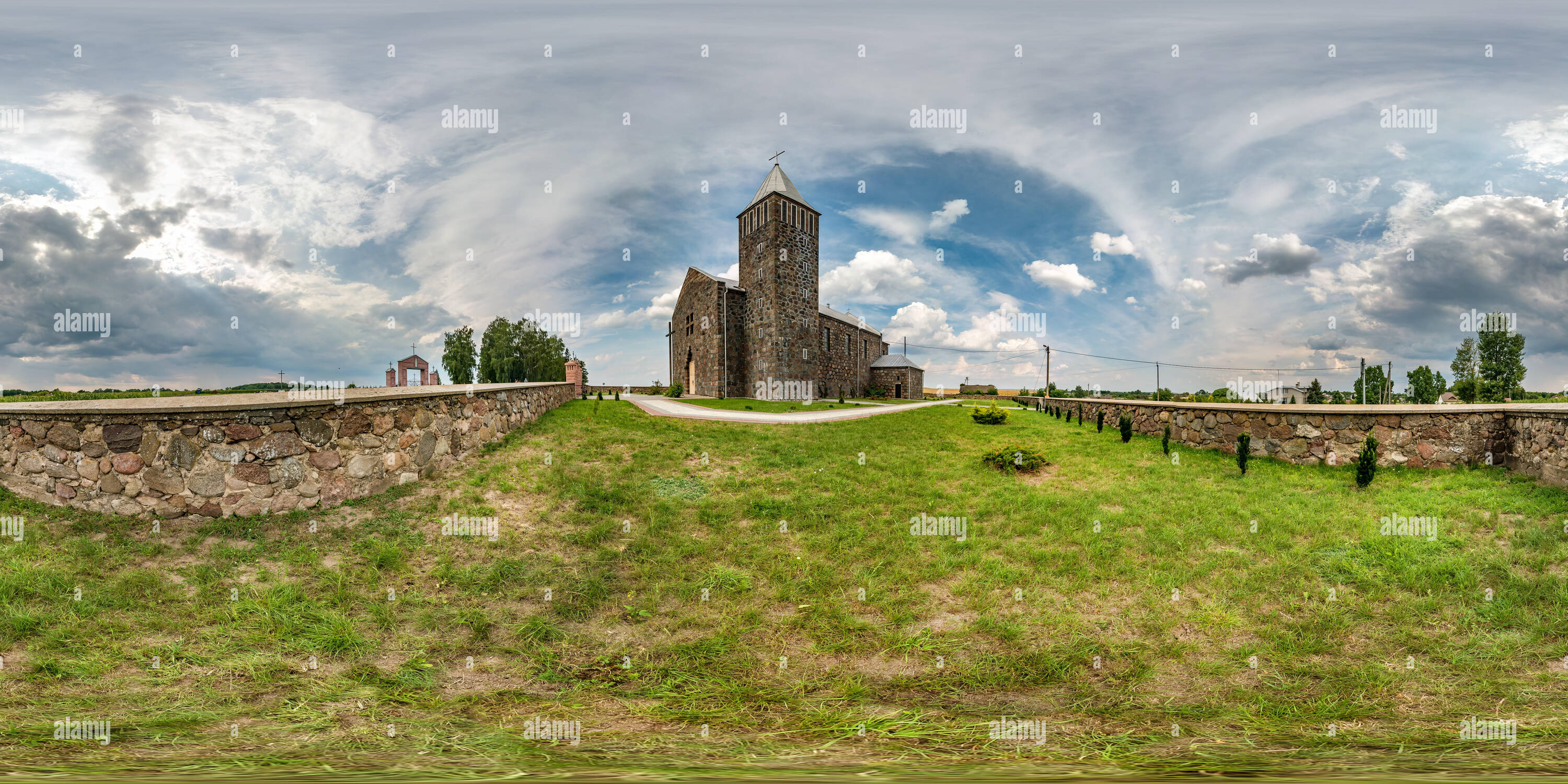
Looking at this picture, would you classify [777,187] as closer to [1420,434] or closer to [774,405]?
[774,405]

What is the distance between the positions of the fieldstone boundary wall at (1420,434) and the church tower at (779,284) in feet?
75.5

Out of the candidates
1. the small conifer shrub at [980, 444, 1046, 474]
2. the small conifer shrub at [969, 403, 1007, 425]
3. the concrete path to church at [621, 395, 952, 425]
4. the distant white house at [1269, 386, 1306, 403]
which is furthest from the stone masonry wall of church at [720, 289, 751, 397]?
the distant white house at [1269, 386, 1306, 403]

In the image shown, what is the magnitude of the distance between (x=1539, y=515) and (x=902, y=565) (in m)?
8.61

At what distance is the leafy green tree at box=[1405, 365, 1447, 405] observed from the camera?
147 ft

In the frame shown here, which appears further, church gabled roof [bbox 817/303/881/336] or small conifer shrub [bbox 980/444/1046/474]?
church gabled roof [bbox 817/303/881/336]

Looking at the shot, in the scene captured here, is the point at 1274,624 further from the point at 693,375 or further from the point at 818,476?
the point at 693,375

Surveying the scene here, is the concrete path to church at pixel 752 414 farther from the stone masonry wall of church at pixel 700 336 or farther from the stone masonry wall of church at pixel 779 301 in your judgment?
the stone masonry wall of church at pixel 700 336

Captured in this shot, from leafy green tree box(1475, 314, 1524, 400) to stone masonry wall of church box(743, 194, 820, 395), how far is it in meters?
43.6

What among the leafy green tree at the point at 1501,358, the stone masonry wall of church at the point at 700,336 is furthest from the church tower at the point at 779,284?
the leafy green tree at the point at 1501,358

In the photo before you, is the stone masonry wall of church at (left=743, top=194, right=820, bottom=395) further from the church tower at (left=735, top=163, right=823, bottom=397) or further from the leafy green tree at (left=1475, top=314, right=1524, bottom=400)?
the leafy green tree at (left=1475, top=314, right=1524, bottom=400)

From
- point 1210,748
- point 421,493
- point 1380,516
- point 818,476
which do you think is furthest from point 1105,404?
point 421,493

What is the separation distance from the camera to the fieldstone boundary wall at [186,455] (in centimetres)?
646

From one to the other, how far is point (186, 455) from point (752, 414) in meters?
14.6

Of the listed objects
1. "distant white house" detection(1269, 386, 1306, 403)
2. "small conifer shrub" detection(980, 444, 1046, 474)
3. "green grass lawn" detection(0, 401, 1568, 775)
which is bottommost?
"green grass lawn" detection(0, 401, 1568, 775)
